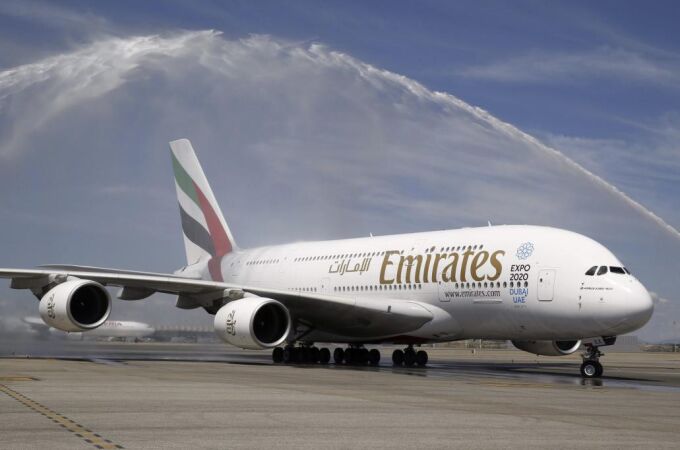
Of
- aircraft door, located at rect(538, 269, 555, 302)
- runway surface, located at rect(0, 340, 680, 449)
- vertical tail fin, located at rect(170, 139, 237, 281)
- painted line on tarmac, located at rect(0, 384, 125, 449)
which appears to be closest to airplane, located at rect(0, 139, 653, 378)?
aircraft door, located at rect(538, 269, 555, 302)

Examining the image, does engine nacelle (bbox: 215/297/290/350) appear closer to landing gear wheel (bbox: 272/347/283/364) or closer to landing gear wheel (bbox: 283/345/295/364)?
landing gear wheel (bbox: 283/345/295/364)

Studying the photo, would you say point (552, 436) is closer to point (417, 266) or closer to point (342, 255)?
point (417, 266)

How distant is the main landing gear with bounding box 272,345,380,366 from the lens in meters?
30.0

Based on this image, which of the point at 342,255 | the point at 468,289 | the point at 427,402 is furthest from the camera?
the point at 342,255

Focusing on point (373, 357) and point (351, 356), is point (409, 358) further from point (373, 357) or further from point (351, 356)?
point (351, 356)

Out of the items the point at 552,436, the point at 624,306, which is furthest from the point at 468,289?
the point at 552,436

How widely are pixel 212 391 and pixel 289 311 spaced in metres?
13.9

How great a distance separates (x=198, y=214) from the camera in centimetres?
3828

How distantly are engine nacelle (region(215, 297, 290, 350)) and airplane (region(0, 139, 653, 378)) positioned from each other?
0.03 m

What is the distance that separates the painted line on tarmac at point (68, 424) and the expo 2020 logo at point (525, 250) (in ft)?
48.3

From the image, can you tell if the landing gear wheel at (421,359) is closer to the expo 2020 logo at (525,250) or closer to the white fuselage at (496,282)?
the white fuselage at (496,282)

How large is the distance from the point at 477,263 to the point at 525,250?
4.96ft

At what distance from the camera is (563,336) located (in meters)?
24.2

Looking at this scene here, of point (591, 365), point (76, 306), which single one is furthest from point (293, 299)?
Answer: point (591, 365)
